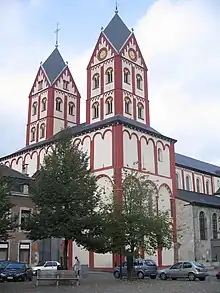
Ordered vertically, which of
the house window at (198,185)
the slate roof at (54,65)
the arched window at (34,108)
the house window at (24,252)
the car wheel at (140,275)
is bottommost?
the car wheel at (140,275)

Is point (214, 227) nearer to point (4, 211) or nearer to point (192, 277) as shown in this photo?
point (192, 277)

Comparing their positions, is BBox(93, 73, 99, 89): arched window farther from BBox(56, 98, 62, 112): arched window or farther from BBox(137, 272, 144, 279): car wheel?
BBox(137, 272, 144, 279): car wheel

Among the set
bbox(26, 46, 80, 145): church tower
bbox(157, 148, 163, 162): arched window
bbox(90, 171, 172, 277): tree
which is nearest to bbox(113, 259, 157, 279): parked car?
bbox(90, 171, 172, 277): tree

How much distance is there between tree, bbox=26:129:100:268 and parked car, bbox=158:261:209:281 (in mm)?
7482

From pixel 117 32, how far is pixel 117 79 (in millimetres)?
9712

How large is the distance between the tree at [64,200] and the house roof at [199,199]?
94.9ft

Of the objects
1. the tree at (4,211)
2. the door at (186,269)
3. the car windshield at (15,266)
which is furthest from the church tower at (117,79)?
the car windshield at (15,266)

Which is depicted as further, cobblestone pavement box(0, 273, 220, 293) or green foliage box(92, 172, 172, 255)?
green foliage box(92, 172, 172, 255)

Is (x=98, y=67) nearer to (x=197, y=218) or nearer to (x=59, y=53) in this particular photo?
(x=59, y=53)

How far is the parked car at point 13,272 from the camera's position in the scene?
29.0 metres

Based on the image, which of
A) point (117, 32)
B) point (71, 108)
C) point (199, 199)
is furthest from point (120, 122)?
point (199, 199)

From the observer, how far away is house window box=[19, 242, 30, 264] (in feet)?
Result: 132

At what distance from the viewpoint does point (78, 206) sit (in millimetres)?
28719

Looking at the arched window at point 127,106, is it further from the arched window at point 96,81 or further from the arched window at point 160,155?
the arched window at point 160,155
